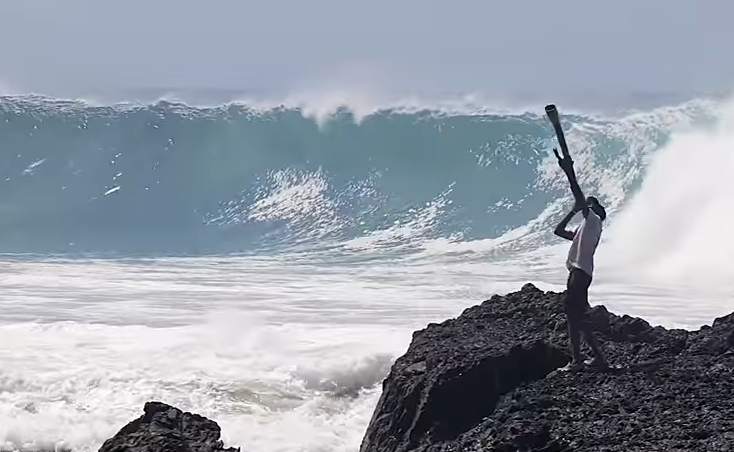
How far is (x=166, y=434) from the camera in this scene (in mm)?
5090

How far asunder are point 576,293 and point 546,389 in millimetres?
724

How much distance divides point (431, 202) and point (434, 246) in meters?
5.59

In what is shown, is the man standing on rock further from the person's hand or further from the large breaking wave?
the large breaking wave

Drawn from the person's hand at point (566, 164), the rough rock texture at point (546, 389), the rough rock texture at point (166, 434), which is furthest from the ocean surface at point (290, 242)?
the rough rock texture at point (166, 434)

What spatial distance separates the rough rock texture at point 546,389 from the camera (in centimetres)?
504

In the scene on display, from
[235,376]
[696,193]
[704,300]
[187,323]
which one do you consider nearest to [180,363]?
[235,376]

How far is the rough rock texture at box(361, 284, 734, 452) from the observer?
5.04 meters

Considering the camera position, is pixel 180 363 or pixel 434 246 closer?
pixel 180 363

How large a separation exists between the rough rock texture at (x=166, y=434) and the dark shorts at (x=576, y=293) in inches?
83.1

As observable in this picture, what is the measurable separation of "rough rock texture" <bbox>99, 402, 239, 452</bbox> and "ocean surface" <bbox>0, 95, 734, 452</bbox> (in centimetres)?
513

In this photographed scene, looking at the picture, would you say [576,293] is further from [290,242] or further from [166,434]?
[290,242]

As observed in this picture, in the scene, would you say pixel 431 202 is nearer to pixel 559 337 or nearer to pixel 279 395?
pixel 279 395

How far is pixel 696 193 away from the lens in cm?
3141

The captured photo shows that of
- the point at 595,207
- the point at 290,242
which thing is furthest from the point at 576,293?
the point at 290,242
